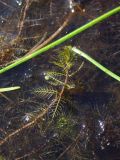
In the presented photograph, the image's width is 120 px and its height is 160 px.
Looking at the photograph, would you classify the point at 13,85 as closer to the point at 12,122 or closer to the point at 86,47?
the point at 12,122

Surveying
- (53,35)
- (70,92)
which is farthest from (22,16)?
(70,92)

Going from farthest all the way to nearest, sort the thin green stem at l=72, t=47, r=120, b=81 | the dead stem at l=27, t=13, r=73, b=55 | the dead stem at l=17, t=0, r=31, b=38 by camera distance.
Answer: the dead stem at l=17, t=0, r=31, b=38 < the dead stem at l=27, t=13, r=73, b=55 < the thin green stem at l=72, t=47, r=120, b=81

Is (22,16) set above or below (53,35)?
above

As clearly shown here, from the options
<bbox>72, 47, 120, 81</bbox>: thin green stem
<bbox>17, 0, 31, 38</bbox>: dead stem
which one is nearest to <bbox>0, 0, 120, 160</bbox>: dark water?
<bbox>17, 0, 31, 38</bbox>: dead stem

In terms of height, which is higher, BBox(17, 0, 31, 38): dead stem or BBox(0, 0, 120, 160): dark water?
BBox(17, 0, 31, 38): dead stem

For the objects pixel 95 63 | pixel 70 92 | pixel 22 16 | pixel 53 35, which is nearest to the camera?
pixel 95 63

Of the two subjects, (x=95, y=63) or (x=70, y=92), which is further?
(x=70, y=92)

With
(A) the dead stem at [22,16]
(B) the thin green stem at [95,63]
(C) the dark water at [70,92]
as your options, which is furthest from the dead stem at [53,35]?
(B) the thin green stem at [95,63]

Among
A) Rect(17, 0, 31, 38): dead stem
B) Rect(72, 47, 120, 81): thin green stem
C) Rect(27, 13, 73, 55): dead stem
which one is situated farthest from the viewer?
Rect(17, 0, 31, 38): dead stem

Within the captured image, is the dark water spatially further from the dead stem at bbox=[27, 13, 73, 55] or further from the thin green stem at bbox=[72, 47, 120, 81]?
the thin green stem at bbox=[72, 47, 120, 81]

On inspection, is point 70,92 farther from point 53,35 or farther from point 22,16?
point 22,16
